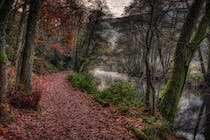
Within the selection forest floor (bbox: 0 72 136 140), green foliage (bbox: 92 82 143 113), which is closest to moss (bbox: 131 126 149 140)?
forest floor (bbox: 0 72 136 140)

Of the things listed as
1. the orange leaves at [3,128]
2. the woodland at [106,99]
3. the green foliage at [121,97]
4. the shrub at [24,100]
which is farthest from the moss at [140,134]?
the orange leaves at [3,128]

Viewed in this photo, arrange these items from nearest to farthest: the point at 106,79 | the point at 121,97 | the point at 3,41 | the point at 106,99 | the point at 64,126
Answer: the point at 3,41, the point at 64,126, the point at 121,97, the point at 106,99, the point at 106,79

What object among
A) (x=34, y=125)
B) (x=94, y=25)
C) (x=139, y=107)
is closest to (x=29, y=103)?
(x=34, y=125)

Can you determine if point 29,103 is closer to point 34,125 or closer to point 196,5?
point 34,125

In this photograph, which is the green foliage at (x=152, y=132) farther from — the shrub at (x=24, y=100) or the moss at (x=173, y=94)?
the shrub at (x=24, y=100)

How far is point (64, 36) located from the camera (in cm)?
2916

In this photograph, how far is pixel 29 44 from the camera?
8133mm

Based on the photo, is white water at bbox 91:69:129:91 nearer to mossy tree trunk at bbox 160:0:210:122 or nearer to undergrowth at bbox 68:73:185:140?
undergrowth at bbox 68:73:185:140

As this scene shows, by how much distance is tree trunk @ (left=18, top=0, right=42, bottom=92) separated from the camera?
7.96 metres

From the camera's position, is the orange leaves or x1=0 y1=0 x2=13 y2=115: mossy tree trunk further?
x1=0 y1=0 x2=13 y2=115: mossy tree trunk

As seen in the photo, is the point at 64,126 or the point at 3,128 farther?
the point at 64,126

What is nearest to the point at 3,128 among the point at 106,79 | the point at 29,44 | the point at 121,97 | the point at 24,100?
the point at 24,100

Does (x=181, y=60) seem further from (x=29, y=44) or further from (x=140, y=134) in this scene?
(x=29, y=44)

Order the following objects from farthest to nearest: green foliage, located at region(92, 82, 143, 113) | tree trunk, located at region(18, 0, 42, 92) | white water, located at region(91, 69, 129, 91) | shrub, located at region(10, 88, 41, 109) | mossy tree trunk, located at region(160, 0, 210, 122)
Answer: white water, located at region(91, 69, 129, 91) → green foliage, located at region(92, 82, 143, 113) → mossy tree trunk, located at region(160, 0, 210, 122) → tree trunk, located at region(18, 0, 42, 92) → shrub, located at region(10, 88, 41, 109)
